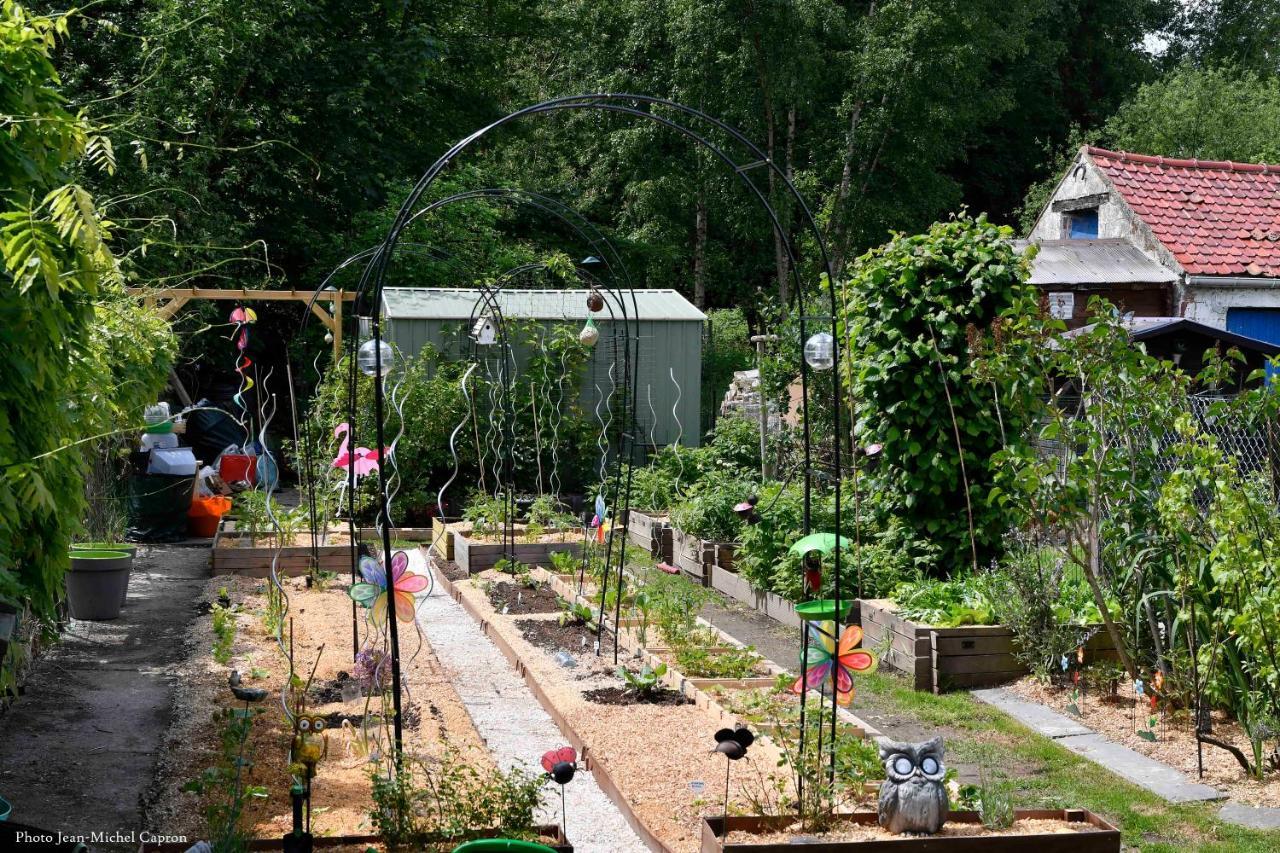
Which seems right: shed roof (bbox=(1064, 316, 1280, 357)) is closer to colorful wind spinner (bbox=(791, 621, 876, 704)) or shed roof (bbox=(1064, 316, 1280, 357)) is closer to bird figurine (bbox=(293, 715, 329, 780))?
colorful wind spinner (bbox=(791, 621, 876, 704))

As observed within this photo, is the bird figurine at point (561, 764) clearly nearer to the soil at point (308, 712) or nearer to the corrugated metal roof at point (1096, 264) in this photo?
the soil at point (308, 712)

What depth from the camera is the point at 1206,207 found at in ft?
46.1

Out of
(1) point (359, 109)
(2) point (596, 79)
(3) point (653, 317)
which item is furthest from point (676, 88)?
(3) point (653, 317)

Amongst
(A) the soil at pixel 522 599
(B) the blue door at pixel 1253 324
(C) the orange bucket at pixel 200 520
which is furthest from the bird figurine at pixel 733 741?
(B) the blue door at pixel 1253 324

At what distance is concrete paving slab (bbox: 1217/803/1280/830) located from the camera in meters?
4.80

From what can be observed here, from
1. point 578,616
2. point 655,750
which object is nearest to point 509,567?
point 578,616

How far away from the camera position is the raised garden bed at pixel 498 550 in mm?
10438

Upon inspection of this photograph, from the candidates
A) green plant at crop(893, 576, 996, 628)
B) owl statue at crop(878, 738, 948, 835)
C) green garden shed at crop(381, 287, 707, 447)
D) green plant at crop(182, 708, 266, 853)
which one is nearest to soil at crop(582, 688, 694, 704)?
green plant at crop(893, 576, 996, 628)

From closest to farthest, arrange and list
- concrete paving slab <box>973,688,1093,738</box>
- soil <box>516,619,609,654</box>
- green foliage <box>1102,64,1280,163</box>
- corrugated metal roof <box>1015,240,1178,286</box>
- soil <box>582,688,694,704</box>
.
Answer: concrete paving slab <box>973,688,1093,738</box> < soil <box>582,688,694,704</box> < soil <box>516,619,609,654</box> < corrugated metal roof <box>1015,240,1178,286</box> < green foliage <box>1102,64,1280,163</box>

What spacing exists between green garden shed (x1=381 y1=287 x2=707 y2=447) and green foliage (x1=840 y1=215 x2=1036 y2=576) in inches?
249

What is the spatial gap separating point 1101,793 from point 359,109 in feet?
53.6

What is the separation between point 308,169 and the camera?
19406 mm

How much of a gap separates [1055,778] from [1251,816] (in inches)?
31.7

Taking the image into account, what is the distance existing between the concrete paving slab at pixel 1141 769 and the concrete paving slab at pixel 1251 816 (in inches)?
4.8
